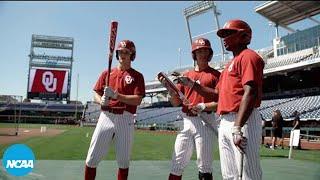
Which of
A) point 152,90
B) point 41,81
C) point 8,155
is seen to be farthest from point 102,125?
point 152,90

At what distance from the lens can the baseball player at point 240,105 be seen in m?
3.35

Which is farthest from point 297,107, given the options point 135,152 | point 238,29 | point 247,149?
point 247,149

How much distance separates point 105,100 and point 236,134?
1660mm

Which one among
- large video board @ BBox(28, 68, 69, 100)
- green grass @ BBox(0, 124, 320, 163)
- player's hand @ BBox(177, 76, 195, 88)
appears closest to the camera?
player's hand @ BBox(177, 76, 195, 88)

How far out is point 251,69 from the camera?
340cm

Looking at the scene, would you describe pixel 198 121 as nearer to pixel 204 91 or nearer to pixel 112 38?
pixel 204 91

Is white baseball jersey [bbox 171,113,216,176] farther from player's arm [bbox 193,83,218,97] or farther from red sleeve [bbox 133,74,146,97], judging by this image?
red sleeve [bbox 133,74,146,97]

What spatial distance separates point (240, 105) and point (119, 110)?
166cm

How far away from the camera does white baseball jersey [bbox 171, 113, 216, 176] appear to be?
450 centimetres

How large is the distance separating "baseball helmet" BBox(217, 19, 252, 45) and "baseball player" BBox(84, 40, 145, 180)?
1.36 m

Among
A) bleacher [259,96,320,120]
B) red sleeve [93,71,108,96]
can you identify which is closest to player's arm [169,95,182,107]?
red sleeve [93,71,108,96]

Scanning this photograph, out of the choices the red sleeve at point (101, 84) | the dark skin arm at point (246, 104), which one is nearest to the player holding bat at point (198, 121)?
the red sleeve at point (101, 84)

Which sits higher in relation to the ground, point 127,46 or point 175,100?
point 127,46

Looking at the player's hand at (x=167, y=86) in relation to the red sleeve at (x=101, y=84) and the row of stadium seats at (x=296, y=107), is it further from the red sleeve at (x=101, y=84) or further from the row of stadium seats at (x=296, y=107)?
the row of stadium seats at (x=296, y=107)
